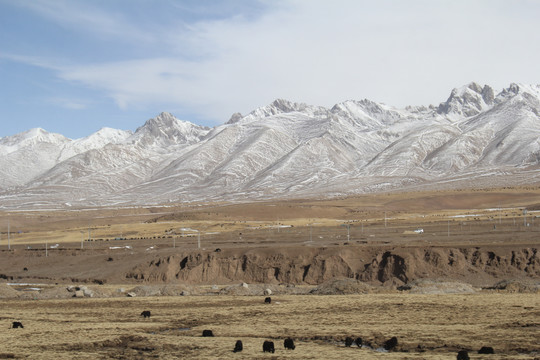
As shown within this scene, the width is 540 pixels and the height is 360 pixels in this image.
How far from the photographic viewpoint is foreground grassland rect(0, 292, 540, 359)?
24.9 m

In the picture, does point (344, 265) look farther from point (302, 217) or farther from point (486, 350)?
point (302, 217)

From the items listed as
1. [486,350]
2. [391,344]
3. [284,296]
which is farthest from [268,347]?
[284,296]

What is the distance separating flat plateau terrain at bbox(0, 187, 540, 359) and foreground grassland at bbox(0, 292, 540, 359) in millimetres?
86

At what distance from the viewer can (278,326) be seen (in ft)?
104

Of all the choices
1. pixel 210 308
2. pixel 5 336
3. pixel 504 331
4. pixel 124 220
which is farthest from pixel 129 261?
pixel 124 220

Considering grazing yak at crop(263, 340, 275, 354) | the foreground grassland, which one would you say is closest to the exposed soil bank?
the foreground grassland

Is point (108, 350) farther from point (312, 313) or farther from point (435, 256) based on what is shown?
point (435, 256)

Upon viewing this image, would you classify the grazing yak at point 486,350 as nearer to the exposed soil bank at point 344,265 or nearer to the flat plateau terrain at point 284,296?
the flat plateau terrain at point 284,296

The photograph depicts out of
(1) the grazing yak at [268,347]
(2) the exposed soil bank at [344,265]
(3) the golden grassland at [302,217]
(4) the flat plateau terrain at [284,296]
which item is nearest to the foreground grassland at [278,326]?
(4) the flat plateau terrain at [284,296]

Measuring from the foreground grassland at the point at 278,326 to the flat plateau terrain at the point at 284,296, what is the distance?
0.09 m

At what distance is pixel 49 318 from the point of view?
36.3m

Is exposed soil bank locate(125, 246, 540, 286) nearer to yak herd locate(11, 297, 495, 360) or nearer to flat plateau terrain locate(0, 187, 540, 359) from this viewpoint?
flat plateau terrain locate(0, 187, 540, 359)

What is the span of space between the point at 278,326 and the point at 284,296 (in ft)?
49.0

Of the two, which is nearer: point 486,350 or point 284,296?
point 486,350
